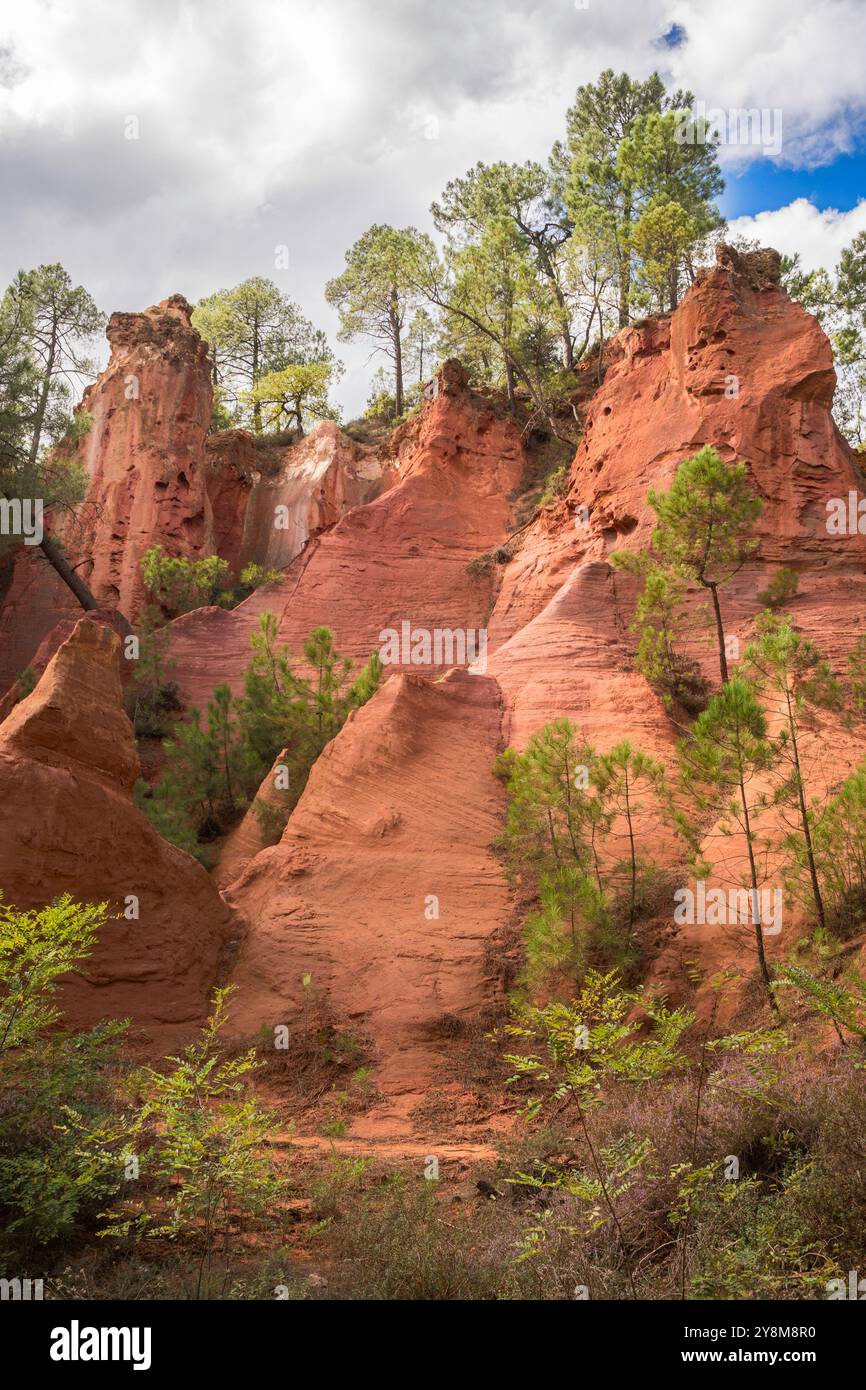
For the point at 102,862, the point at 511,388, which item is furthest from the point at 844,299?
the point at 102,862

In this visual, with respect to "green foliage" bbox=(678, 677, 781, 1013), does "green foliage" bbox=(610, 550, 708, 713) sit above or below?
above

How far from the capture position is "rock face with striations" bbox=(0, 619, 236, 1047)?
11.9 metres

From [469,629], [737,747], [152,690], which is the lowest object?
[737,747]

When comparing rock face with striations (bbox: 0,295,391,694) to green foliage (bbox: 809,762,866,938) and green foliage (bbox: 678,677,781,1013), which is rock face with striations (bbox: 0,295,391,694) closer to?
green foliage (bbox: 678,677,781,1013)

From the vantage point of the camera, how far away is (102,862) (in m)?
12.6

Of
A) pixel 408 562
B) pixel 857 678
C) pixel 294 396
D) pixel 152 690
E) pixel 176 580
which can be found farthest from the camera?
pixel 294 396

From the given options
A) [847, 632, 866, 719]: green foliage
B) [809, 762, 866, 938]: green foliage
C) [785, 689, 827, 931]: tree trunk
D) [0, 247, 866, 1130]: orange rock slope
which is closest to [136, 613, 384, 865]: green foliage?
[0, 247, 866, 1130]: orange rock slope

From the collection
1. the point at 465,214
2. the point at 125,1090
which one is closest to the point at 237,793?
the point at 125,1090

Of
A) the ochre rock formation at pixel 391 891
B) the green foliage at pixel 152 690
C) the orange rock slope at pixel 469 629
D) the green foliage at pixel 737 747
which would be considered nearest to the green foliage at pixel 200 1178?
the ochre rock formation at pixel 391 891

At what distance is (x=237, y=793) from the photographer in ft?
68.5

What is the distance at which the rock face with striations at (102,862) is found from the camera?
11.9m

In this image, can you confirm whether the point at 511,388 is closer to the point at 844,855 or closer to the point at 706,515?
the point at 706,515

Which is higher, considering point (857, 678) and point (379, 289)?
point (379, 289)

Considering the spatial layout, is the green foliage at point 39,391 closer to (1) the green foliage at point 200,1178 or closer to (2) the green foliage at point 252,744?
(2) the green foliage at point 252,744
